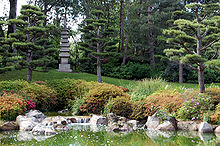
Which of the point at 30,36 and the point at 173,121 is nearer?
the point at 173,121

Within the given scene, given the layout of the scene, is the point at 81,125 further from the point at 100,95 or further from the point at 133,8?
the point at 133,8

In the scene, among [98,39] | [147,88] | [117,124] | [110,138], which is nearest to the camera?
[110,138]

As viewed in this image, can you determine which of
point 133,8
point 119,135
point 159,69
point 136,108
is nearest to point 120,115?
point 136,108

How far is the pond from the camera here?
5867mm

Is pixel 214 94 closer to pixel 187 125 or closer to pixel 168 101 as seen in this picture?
pixel 168 101

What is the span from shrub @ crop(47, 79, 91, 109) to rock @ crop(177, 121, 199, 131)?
17.4 feet

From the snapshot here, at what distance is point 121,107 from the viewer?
9.12 meters

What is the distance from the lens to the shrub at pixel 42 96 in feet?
34.0

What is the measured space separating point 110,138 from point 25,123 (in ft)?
9.58

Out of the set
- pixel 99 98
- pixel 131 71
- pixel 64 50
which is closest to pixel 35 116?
pixel 99 98

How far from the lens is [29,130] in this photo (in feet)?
24.8

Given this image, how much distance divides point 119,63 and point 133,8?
18.0ft

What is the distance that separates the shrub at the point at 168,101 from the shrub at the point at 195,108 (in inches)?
11.2

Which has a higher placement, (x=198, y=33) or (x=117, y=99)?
(x=198, y=33)
